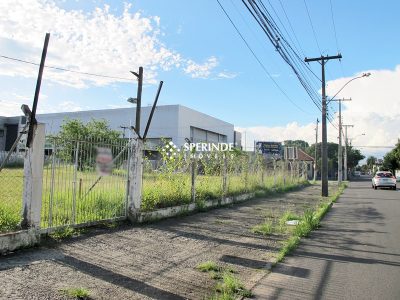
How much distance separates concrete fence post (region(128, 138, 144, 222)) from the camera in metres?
10.4

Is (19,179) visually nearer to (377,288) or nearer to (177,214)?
(177,214)

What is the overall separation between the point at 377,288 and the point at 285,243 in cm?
325

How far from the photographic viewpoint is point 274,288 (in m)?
5.72

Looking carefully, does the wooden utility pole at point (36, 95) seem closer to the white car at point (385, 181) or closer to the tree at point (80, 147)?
Result: the tree at point (80, 147)

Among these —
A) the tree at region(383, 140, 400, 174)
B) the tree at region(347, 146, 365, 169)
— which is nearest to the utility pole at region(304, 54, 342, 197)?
the tree at region(383, 140, 400, 174)

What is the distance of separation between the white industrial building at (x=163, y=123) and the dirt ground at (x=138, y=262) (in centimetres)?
4463

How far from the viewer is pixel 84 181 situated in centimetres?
895

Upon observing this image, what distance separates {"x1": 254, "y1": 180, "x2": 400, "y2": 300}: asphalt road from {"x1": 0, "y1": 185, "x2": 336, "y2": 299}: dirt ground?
18.0 inches

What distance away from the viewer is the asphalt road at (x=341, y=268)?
5.59m

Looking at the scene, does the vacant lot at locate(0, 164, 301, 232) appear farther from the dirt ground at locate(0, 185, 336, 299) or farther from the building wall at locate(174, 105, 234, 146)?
the building wall at locate(174, 105, 234, 146)

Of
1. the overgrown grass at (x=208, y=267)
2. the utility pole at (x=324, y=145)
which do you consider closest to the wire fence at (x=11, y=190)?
the overgrown grass at (x=208, y=267)

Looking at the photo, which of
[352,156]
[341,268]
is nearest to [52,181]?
[341,268]

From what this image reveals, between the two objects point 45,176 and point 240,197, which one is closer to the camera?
point 45,176

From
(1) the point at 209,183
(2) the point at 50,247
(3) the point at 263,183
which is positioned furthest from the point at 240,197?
(2) the point at 50,247
